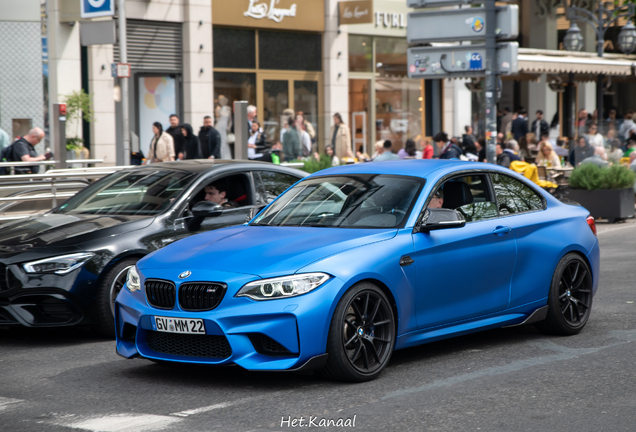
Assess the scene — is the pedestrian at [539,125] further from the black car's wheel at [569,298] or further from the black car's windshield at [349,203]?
the black car's windshield at [349,203]

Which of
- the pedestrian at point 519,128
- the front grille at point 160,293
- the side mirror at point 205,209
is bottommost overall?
the front grille at point 160,293

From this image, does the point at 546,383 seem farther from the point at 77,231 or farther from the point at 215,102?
the point at 215,102

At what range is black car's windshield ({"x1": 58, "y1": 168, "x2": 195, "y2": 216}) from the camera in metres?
8.13

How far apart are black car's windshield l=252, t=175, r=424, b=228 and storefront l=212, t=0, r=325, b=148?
16.5 meters

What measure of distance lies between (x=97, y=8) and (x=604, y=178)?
1003cm

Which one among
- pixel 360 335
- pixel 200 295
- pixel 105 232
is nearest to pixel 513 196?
pixel 360 335

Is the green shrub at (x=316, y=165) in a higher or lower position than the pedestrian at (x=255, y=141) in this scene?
lower

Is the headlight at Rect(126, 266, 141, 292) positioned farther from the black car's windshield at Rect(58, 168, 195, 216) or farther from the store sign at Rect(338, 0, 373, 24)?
the store sign at Rect(338, 0, 373, 24)

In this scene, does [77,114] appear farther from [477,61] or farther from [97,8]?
[477,61]

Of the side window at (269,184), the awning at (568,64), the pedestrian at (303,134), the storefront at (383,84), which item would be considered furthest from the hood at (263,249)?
the storefront at (383,84)

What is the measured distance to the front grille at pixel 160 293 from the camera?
18.7ft

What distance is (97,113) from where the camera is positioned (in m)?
21.7

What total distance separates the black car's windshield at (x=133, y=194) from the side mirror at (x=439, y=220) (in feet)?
8.90

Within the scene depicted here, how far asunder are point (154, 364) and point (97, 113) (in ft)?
52.8
